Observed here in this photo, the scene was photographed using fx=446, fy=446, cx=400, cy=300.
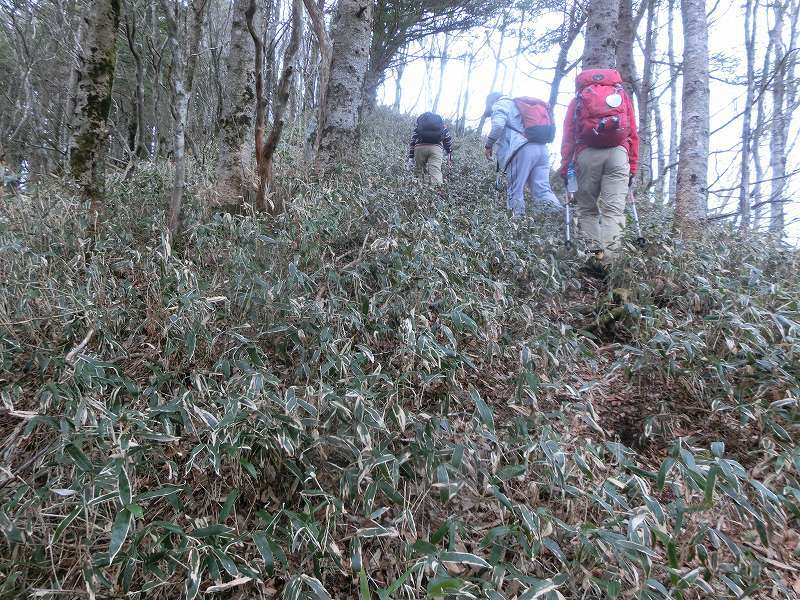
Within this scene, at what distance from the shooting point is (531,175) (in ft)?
20.3

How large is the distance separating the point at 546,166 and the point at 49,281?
5649 millimetres

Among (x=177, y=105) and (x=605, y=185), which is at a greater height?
(x=605, y=185)

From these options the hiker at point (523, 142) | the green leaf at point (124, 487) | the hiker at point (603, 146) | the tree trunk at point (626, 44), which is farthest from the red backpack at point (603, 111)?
the green leaf at point (124, 487)

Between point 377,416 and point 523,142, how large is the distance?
5.14 meters

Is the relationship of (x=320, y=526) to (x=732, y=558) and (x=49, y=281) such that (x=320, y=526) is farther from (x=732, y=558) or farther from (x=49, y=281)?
(x=49, y=281)

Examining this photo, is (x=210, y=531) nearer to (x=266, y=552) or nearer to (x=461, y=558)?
(x=266, y=552)

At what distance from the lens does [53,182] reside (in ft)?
Result: 12.4

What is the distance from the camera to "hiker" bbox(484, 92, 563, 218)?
5961mm

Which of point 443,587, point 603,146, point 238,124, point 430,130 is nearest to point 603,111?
point 603,146

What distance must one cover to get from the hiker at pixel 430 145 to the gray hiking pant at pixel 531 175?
116 cm

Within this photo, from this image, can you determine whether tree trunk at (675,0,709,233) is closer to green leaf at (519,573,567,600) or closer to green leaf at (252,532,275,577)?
green leaf at (519,573,567,600)

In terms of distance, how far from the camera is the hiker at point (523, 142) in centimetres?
596

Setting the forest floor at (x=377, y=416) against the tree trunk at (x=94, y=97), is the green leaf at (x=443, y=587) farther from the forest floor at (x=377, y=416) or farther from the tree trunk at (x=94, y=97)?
the tree trunk at (x=94, y=97)

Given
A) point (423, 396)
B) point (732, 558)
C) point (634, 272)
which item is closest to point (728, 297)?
point (634, 272)
